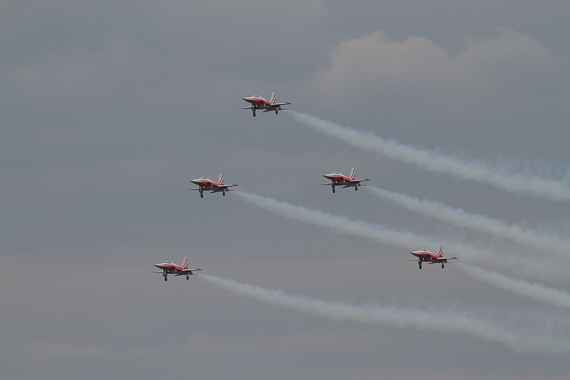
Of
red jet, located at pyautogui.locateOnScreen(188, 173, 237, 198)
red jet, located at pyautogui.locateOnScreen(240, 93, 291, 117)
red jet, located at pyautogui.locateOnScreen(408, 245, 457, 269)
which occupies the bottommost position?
red jet, located at pyautogui.locateOnScreen(408, 245, 457, 269)

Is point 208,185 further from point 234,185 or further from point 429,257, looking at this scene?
point 429,257

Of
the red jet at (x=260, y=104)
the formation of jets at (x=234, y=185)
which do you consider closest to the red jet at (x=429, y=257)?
the formation of jets at (x=234, y=185)

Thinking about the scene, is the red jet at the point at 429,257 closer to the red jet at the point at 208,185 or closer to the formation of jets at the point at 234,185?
the formation of jets at the point at 234,185

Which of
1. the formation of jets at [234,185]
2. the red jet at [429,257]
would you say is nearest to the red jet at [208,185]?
the formation of jets at [234,185]

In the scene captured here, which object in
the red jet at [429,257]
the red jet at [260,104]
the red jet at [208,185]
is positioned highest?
the red jet at [260,104]

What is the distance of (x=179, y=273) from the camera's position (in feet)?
A: 529

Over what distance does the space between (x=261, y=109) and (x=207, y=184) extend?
16913 millimetres

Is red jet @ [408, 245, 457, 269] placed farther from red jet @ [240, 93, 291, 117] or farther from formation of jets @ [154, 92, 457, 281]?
red jet @ [240, 93, 291, 117]

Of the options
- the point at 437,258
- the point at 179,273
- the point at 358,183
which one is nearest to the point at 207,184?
the point at 179,273

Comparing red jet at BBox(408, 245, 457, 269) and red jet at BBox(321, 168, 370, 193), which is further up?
red jet at BBox(321, 168, 370, 193)

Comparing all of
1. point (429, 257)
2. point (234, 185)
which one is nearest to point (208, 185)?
point (234, 185)

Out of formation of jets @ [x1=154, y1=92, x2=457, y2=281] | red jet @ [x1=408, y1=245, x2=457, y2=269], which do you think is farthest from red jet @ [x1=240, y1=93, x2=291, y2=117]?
red jet @ [x1=408, y1=245, x2=457, y2=269]

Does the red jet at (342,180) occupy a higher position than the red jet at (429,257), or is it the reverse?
the red jet at (342,180)

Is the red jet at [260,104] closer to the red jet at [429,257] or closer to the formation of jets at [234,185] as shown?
the formation of jets at [234,185]
